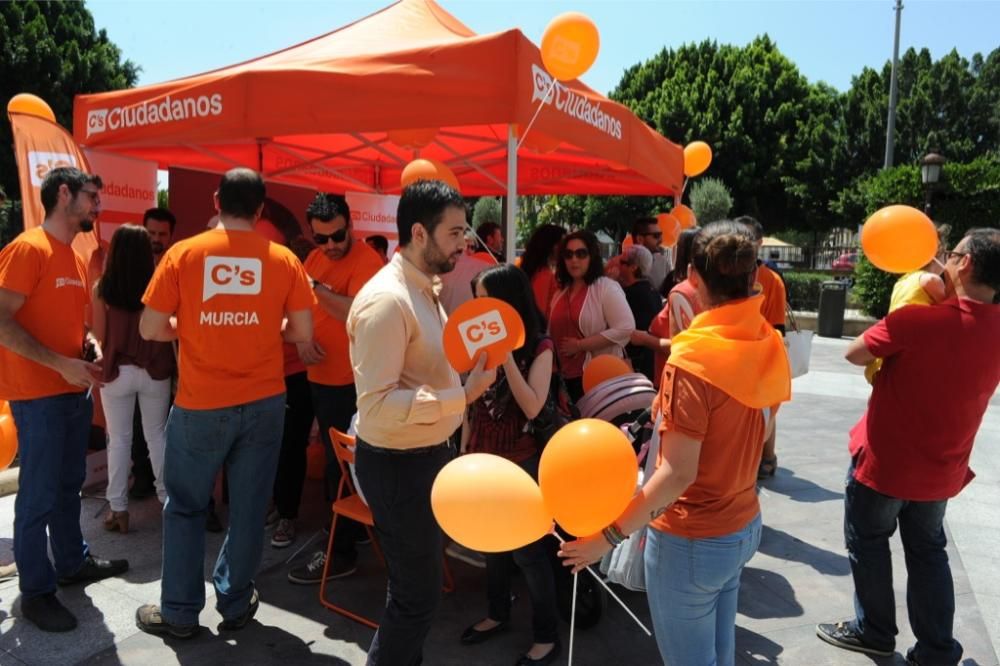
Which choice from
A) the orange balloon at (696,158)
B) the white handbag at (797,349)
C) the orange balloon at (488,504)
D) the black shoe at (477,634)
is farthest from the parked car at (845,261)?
the orange balloon at (488,504)

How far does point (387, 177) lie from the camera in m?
8.56

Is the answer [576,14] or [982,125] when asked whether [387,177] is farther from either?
[982,125]

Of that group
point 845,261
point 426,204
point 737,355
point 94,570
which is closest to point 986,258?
point 737,355

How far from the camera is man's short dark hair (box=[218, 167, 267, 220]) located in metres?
2.73

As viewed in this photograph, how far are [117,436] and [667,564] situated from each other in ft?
11.1

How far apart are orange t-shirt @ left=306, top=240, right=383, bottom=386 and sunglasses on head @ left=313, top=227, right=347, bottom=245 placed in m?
0.11

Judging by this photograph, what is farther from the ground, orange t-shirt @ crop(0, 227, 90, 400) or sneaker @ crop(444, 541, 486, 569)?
orange t-shirt @ crop(0, 227, 90, 400)

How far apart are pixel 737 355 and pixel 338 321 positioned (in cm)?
241

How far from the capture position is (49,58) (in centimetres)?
1678

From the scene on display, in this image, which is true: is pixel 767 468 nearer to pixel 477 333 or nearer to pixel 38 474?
pixel 477 333

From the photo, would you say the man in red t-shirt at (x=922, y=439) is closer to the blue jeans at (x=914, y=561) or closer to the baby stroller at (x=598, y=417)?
the blue jeans at (x=914, y=561)

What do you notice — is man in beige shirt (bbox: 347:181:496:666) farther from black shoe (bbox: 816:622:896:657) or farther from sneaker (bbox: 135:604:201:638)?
black shoe (bbox: 816:622:896:657)

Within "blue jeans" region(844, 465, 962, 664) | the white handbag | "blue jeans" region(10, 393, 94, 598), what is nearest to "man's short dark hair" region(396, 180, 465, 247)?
"blue jeans" region(10, 393, 94, 598)

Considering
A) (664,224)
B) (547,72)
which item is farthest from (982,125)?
(547,72)
